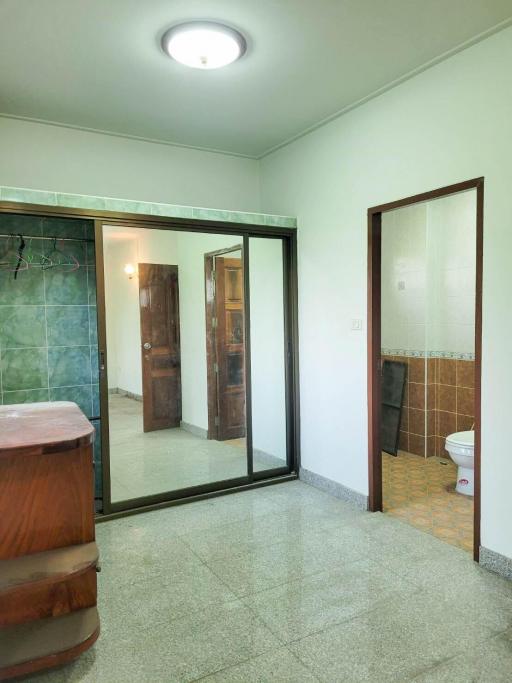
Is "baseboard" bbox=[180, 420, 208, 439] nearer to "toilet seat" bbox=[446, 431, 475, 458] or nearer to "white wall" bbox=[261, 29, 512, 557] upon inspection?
"white wall" bbox=[261, 29, 512, 557]

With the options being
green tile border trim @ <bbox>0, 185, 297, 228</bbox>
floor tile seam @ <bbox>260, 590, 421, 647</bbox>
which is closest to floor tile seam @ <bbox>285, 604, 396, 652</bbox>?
floor tile seam @ <bbox>260, 590, 421, 647</bbox>

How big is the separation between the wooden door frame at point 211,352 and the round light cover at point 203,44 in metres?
1.45

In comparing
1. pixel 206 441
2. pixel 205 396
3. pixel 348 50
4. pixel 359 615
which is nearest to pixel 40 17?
pixel 348 50

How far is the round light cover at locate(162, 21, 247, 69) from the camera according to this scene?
253 centimetres

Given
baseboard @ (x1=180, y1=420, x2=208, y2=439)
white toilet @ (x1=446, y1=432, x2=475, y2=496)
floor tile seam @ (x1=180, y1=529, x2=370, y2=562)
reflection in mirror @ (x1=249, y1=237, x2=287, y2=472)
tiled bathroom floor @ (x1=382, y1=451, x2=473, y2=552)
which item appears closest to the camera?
floor tile seam @ (x1=180, y1=529, x2=370, y2=562)

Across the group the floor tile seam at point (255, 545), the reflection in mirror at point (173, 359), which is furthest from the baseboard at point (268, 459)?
the floor tile seam at point (255, 545)

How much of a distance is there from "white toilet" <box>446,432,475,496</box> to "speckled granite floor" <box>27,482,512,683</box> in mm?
772

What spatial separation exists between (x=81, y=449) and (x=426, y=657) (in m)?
1.62

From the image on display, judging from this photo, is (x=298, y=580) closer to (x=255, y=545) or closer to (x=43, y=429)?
(x=255, y=545)

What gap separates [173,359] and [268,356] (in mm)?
813

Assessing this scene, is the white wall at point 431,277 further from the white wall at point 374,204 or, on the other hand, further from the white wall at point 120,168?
the white wall at point 120,168

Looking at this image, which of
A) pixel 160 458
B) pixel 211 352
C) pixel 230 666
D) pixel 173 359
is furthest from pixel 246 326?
pixel 230 666

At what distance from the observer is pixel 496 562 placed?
8.73 ft

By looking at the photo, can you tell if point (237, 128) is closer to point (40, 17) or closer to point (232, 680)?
point (40, 17)
